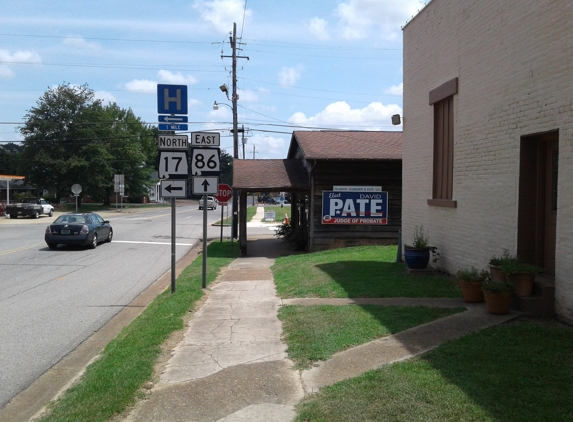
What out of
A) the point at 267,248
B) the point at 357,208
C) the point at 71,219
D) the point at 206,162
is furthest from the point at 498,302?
the point at 71,219

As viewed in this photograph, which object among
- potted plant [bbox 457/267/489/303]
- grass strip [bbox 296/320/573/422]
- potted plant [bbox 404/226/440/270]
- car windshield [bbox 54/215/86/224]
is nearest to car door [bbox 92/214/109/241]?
car windshield [bbox 54/215/86/224]

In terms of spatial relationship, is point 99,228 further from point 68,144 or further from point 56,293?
point 68,144

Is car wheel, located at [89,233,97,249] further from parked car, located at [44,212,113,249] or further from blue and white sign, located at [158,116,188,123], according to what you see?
blue and white sign, located at [158,116,188,123]

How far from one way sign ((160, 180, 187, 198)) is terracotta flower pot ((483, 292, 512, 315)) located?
5.70 meters

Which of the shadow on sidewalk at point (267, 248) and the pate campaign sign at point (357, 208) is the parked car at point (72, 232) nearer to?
the shadow on sidewalk at point (267, 248)

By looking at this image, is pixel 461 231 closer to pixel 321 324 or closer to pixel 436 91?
pixel 436 91

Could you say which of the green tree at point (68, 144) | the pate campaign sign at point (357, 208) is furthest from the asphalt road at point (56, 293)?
the green tree at point (68, 144)

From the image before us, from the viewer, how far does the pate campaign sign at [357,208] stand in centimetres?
1967

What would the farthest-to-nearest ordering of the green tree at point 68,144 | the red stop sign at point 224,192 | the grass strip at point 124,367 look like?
the green tree at point 68,144, the red stop sign at point 224,192, the grass strip at point 124,367

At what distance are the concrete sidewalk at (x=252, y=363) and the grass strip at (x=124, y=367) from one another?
0.21 meters

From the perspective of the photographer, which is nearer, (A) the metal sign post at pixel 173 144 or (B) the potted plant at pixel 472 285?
(B) the potted plant at pixel 472 285

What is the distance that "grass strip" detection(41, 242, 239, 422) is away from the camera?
5.00 m

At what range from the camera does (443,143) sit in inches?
458

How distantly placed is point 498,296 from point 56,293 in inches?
343
